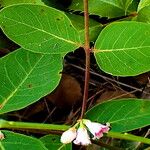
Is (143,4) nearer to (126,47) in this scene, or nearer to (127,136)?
(126,47)

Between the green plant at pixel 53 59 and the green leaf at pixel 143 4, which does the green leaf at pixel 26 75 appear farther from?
the green leaf at pixel 143 4

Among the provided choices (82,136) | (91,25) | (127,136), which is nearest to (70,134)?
(82,136)

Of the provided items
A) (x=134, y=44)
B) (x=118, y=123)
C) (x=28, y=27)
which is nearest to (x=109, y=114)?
(x=118, y=123)

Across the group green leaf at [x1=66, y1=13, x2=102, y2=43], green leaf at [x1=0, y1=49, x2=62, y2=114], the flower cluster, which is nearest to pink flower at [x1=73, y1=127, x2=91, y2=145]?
the flower cluster

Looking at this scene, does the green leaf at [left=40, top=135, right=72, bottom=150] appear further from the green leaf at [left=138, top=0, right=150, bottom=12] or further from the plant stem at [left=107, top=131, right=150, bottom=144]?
the green leaf at [left=138, top=0, right=150, bottom=12]

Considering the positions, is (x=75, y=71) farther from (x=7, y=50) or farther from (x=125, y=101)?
(x=125, y=101)
